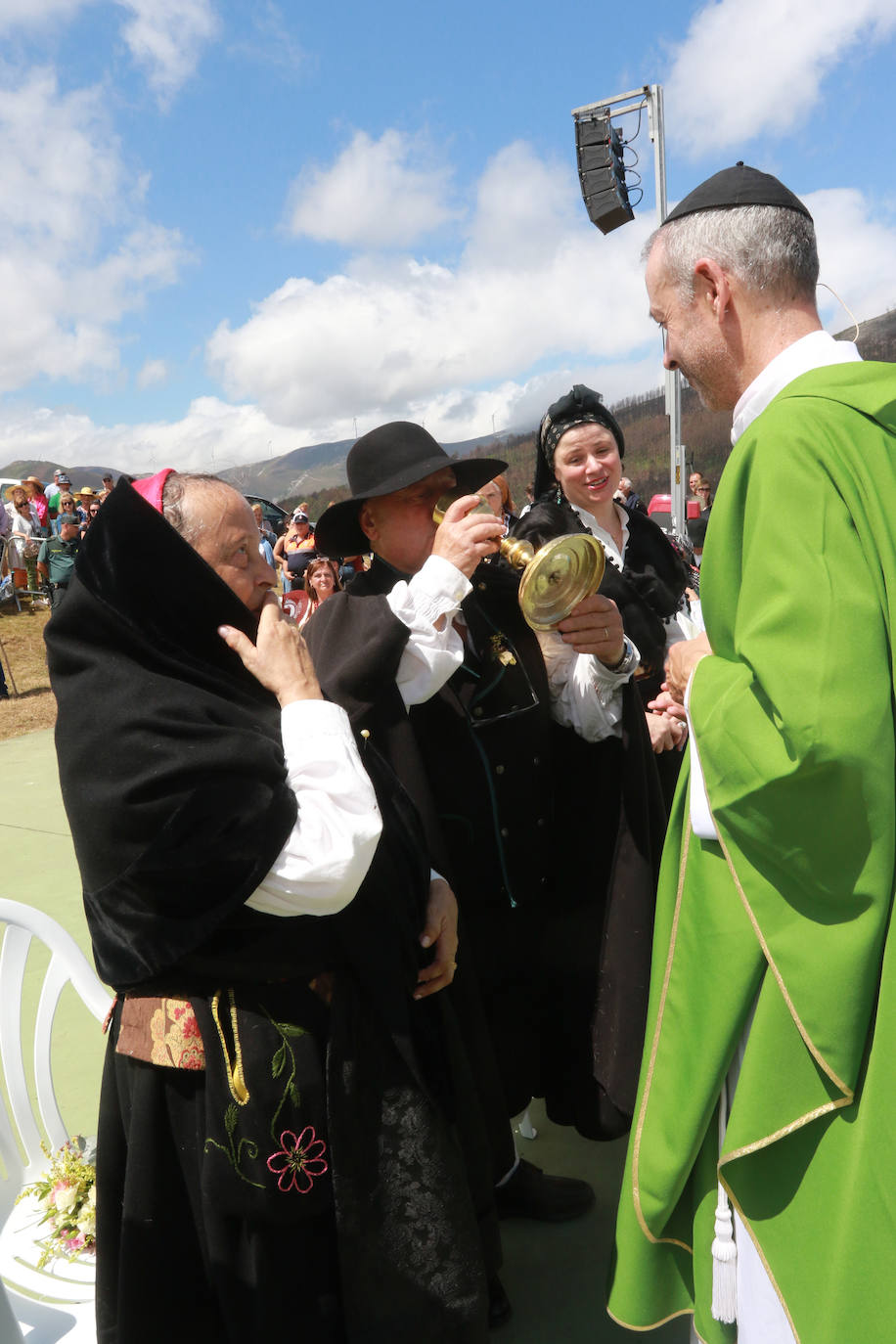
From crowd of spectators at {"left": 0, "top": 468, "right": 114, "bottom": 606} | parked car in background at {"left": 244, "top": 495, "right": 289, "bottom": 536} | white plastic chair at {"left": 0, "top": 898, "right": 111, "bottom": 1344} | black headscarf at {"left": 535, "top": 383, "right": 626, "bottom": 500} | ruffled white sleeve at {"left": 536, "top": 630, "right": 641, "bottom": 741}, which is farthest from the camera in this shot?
parked car in background at {"left": 244, "top": 495, "right": 289, "bottom": 536}

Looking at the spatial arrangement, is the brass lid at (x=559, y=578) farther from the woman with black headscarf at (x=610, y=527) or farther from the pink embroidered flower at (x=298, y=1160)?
the pink embroidered flower at (x=298, y=1160)

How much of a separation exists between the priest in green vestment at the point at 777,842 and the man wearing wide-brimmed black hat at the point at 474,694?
1.88ft

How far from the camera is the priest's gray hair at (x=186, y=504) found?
165cm

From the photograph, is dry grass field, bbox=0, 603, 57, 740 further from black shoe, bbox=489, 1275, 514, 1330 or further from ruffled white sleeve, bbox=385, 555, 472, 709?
black shoe, bbox=489, 1275, 514, 1330

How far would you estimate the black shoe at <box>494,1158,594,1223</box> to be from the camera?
2.64 meters

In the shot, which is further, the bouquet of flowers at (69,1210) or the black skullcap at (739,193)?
the bouquet of flowers at (69,1210)

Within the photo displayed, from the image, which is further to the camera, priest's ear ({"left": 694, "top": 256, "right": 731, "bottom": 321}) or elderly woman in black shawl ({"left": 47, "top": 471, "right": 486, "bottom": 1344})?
priest's ear ({"left": 694, "top": 256, "right": 731, "bottom": 321})

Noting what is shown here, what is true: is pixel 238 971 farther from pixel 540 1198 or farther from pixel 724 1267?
pixel 540 1198

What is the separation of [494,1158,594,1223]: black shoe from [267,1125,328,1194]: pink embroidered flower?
4.19ft

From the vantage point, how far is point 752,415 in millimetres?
1641

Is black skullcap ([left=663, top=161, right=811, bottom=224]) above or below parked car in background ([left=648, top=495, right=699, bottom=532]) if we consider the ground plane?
below

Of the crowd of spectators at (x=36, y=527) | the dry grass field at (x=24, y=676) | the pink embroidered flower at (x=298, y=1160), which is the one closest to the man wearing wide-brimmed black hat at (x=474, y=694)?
the pink embroidered flower at (x=298, y=1160)

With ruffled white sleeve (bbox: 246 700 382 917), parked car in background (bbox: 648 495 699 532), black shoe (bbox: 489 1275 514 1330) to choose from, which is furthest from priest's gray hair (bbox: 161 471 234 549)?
parked car in background (bbox: 648 495 699 532)

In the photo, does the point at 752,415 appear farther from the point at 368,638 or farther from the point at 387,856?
the point at 387,856
